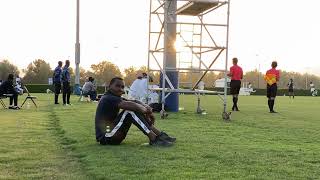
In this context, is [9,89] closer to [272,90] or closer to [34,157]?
[272,90]

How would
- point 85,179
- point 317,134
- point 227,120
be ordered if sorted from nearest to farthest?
point 85,179 < point 317,134 < point 227,120

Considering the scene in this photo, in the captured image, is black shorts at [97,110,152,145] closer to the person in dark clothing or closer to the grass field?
the grass field

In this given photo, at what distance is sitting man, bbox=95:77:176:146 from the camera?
898cm

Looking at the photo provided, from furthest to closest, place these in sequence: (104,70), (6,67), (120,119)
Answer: (104,70)
(6,67)
(120,119)

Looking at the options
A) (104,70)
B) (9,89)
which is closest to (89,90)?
(9,89)

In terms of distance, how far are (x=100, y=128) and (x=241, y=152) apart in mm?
2463

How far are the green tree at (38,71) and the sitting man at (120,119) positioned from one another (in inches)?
4217

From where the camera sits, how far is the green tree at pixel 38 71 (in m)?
115

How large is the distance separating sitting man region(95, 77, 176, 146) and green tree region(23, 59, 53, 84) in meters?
107

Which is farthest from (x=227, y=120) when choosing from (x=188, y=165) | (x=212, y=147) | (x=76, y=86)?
(x=76, y=86)

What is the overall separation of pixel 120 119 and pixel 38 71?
366ft

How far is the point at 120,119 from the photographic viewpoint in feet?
30.0

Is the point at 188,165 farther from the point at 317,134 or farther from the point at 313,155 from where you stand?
the point at 317,134

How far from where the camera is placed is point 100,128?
31.0ft
